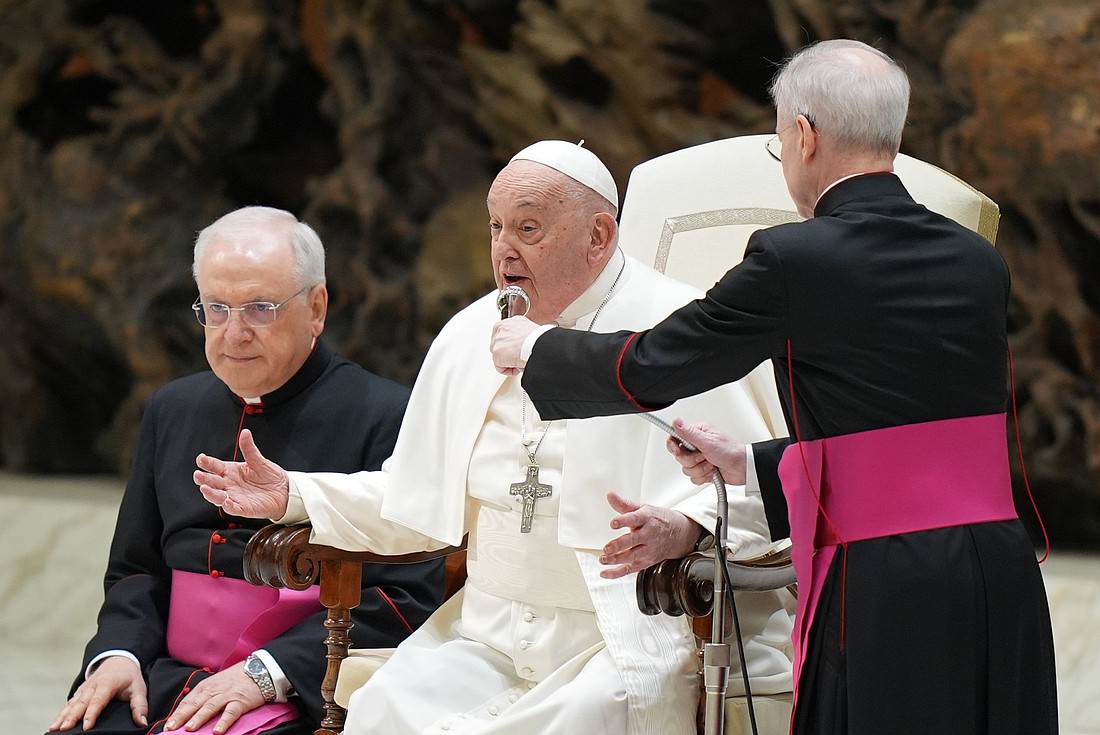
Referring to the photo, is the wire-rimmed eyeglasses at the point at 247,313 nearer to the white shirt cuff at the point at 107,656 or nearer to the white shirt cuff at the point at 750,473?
the white shirt cuff at the point at 107,656

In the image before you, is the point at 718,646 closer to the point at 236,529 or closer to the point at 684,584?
the point at 684,584

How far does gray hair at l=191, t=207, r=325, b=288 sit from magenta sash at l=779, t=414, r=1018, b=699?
68.9 inches

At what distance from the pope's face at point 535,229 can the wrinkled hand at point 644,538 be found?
66 cm

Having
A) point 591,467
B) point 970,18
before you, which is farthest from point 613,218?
point 970,18

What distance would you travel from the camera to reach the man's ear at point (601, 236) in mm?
3385

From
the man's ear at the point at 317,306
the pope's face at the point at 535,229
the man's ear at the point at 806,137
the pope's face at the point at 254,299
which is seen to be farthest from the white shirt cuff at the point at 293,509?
the man's ear at the point at 806,137

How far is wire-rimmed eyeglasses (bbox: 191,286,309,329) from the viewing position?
3.77 m

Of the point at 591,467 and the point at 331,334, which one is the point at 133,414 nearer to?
the point at 331,334

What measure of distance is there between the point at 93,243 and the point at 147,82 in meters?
1.10

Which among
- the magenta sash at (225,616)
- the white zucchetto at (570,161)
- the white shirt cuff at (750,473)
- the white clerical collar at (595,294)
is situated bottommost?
the magenta sash at (225,616)

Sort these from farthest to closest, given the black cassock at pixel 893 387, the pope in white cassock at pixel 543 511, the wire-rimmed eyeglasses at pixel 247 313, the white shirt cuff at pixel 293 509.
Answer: the wire-rimmed eyeglasses at pixel 247 313 → the white shirt cuff at pixel 293 509 → the pope in white cassock at pixel 543 511 → the black cassock at pixel 893 387

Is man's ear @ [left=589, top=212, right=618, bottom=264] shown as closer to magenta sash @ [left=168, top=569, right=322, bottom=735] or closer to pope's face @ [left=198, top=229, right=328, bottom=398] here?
pope's face @ [left=198, top=229, right=328, bottom=398]

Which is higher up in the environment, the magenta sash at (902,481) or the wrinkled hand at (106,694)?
the magenta sash at (902,481)

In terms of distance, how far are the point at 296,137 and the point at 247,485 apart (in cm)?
602
